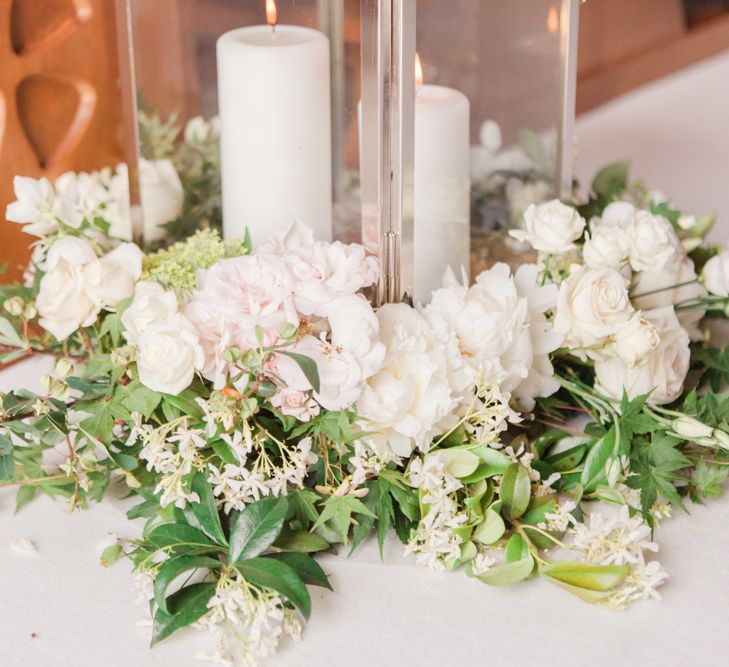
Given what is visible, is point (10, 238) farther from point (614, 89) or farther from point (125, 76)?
point (614, 89)

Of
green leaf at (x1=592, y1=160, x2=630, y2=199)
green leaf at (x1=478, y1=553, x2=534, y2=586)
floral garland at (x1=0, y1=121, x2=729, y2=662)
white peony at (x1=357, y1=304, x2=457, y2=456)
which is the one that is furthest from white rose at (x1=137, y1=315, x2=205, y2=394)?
green leaf at (x1=592, y1=160, x2=630, y2=199)

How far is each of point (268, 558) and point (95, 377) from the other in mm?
178

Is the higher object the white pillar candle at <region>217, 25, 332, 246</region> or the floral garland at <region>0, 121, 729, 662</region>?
the white pillar candle at <region>217, 25, 332, 246</region>

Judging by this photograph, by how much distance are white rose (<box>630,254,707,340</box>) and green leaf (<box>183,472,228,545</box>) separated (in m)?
0.37

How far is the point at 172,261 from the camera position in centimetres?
76

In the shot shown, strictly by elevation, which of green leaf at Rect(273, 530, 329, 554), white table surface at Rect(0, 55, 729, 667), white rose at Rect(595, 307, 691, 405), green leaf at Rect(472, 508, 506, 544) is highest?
white rose at Rect(595, 307, 691, 405)

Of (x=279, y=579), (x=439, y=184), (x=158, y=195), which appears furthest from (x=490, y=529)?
(x=158, y=195)

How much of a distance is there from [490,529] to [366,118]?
0.28 meters

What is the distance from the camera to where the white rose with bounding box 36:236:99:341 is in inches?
28.4

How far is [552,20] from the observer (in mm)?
803

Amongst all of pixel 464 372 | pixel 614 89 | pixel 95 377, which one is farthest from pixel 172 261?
pixel 614 89

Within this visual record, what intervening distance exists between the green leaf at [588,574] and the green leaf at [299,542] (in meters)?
0.14

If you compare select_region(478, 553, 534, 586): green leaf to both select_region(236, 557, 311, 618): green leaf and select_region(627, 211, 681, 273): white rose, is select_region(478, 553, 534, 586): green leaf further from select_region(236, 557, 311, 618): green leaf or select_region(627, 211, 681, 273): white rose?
select_region(627, 211, 681, 273): white rose

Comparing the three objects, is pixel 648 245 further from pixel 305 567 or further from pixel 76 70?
pixel 76 70
